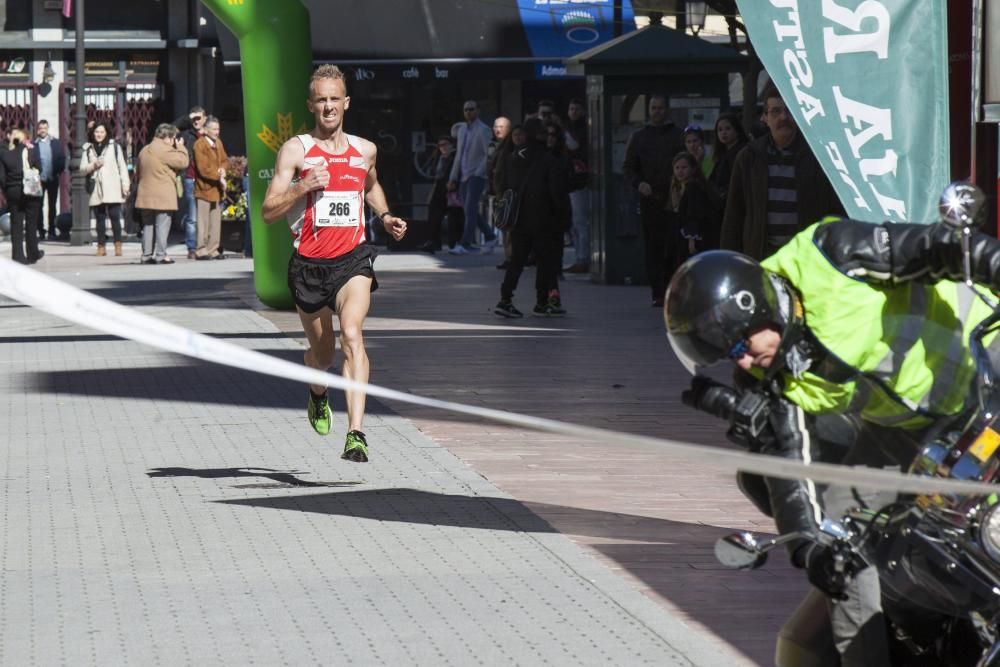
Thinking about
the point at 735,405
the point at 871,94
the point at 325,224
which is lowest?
the point at 735,405

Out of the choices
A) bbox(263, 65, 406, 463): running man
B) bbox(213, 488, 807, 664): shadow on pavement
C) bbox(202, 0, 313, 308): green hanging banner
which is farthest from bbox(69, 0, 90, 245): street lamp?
bbox(213, 488, 807, 664): shadow on pavement

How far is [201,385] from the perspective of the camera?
11.6m

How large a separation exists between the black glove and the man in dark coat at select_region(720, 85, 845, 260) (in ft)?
22.2

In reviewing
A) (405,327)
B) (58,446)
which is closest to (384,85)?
(405,327)

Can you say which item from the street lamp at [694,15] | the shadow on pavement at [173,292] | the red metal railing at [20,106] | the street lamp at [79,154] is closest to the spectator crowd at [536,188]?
the street lamp at [79,154]

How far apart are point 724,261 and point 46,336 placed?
1217cm

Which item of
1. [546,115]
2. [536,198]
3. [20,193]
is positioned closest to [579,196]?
[546,115]

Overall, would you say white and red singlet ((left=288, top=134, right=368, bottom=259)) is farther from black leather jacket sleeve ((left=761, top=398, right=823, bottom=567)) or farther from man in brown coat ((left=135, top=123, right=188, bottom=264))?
man in brown coat ((left=135, top=123, right=188, bottom=264))

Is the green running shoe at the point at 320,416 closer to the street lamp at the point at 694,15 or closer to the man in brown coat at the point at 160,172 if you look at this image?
the man in brown coat at the point at 160,172

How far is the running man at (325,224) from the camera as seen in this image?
8406 millimetres

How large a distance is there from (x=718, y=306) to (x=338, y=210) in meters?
5.20

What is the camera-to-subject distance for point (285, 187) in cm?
845

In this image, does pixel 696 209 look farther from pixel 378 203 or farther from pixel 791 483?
pixel 791 483

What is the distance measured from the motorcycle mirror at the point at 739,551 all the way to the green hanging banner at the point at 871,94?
4276 mm
